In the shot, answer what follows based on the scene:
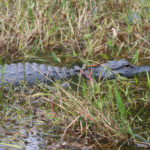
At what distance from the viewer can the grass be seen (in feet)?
7.68

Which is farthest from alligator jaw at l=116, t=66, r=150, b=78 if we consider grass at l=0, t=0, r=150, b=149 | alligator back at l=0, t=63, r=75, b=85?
alligator back at l=0, t=63, r=75, b=85

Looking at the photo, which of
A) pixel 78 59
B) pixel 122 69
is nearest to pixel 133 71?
pixel 122 69

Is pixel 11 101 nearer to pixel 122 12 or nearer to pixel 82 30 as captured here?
pixel 82 30

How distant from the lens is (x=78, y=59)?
14.8ft

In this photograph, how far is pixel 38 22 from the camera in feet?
15.6

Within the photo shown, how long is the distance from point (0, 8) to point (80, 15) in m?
1.25

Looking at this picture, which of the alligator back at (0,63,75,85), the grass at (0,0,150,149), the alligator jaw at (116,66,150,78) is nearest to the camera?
the grass at (0,0,150,149)

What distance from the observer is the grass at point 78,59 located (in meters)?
2.34

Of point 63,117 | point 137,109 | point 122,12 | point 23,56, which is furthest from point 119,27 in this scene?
point 63,117

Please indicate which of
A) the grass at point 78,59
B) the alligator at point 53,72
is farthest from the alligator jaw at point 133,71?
the grass at point 78,59

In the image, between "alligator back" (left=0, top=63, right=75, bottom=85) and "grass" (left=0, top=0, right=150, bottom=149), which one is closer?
"grass" (left=0, top=0, right=150, bottom=149)

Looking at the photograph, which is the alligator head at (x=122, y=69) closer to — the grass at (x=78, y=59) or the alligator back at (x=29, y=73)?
the grass at (x=78, y=59)

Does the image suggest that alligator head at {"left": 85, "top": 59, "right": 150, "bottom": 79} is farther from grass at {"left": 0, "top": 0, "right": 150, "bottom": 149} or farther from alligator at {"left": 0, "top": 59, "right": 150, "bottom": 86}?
grass at {"left": 0, "top": 0, "right": 150, "bottom": 149}

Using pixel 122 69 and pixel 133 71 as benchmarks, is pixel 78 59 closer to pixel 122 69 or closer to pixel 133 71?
pixel 122 69
